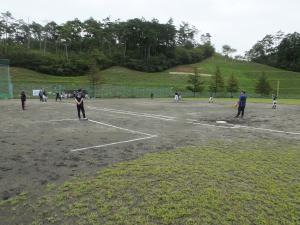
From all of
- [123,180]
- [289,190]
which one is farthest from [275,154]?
[123,180]

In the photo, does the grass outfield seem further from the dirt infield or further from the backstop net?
the backstop net

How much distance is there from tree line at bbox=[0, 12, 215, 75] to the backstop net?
35.9 m

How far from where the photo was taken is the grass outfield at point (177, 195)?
420 centimetres

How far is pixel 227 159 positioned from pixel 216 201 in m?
2.87

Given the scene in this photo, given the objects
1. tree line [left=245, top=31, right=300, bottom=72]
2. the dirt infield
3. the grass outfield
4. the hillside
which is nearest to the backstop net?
the hillside

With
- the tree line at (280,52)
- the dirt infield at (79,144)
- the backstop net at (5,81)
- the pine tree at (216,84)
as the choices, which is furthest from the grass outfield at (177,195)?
the tree line at (280,52)

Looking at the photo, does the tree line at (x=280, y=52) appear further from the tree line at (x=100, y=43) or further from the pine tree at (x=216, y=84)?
the pine tree at (x=216, y=84)

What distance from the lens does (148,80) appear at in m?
74.4

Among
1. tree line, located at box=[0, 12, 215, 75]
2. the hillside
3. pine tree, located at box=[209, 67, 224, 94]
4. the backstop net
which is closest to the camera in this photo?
the backstop net

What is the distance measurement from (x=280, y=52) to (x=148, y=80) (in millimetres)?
72514

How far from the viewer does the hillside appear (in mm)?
52281

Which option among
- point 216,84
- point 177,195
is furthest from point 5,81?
point 216,84

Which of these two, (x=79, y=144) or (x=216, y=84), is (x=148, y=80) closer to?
(x=216, y=84)

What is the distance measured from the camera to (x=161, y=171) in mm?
6348
